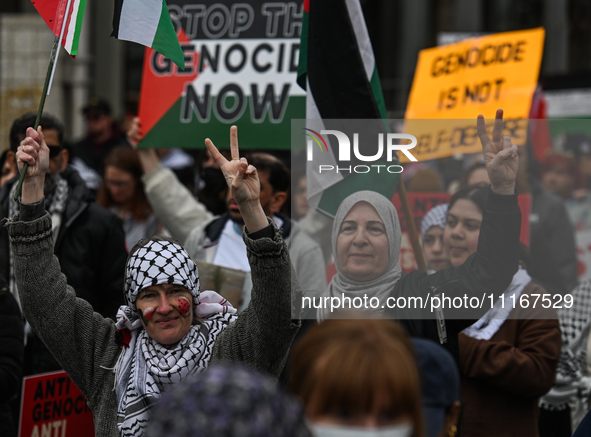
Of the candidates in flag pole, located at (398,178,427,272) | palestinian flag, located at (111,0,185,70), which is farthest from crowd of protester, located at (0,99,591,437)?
palestinian flag, located at (111,0,185,70)

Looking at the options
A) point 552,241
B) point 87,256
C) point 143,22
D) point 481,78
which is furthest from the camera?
point 552,241

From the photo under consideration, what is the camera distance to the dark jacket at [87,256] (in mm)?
3936

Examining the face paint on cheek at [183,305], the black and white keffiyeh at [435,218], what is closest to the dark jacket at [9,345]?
the face paint on cheek at [183,305]

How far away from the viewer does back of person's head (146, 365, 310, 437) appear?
4.47 ft

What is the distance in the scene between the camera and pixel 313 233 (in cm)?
468

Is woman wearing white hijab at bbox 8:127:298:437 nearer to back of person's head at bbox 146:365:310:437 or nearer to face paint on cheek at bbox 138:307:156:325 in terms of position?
face paint on cheek at bbox 138:307:156:325

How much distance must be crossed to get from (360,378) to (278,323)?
106 cm

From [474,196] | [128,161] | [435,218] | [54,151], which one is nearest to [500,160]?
[474,196]

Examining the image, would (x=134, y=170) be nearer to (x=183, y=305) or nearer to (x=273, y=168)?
(x=273, y=168)

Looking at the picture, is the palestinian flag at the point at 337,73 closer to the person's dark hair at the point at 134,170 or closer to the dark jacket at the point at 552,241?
the person's dark hair at the point at 134,170

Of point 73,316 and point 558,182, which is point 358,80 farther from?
point 558,182

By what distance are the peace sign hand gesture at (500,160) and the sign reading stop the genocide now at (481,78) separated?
2395 millimetres

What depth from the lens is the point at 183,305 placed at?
2.74 m

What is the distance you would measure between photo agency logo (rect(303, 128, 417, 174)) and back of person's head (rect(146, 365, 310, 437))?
1773 millimetres
